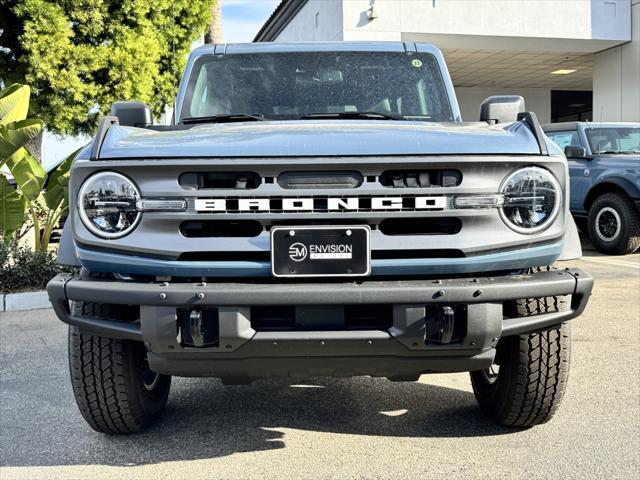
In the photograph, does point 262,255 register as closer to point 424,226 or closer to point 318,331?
point 318,331

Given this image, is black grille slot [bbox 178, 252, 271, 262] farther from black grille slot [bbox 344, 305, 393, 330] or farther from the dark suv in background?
the dark suv in background

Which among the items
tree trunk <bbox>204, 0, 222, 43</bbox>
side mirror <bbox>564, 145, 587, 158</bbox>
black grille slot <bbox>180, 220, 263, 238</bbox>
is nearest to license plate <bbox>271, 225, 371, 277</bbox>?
black grille slot <bbox>180, 220, 263, 238</bbox>

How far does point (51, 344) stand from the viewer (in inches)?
Result: 198

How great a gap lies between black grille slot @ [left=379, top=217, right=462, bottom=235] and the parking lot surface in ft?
3.31

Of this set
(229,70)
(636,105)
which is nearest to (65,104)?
(229,70)

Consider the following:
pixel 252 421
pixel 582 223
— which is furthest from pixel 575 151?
pixel 252 421

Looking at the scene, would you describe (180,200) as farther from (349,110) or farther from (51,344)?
(51,344)

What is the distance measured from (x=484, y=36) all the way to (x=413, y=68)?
13.2m

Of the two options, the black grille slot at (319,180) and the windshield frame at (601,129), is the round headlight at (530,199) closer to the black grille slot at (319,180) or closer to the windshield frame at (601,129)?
the black grille slot at (319,180)

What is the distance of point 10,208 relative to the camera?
646 cm

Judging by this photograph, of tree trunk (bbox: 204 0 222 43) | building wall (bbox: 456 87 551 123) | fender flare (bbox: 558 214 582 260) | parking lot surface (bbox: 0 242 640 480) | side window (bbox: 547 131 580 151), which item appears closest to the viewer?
fender flare (bbox: 558 214 582 260)

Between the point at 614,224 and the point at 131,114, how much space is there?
8058 millimetres

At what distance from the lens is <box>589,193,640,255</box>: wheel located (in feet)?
30.3

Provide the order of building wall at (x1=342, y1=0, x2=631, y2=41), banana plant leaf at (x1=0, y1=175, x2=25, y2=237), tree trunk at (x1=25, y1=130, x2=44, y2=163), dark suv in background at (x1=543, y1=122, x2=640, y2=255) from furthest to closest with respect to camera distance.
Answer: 1. building wall at (x1=342, y1=0, x2=631, y2=41)
2. tree trunk at (x1=25, y1=130, x2=44, y2=163)
3. dark suv in background at (x1=543, y1=122, x2=640, y2=255)
4. banana plant leaf at (x1=0, y1=175, x2=25, y2=237)
